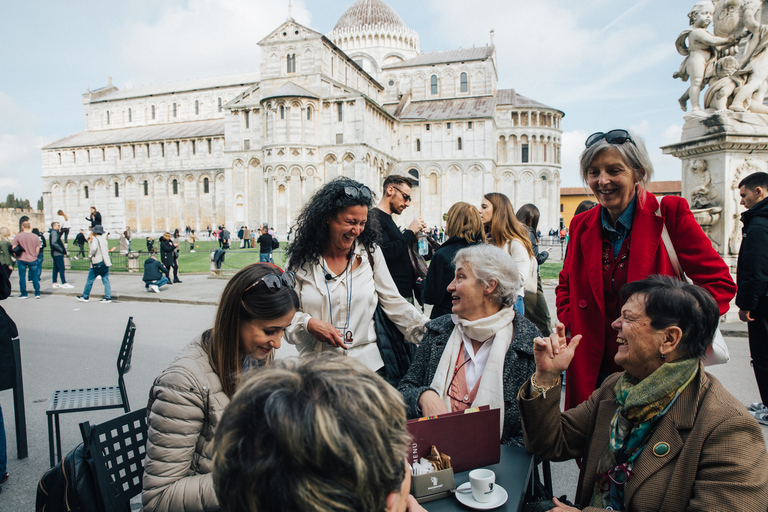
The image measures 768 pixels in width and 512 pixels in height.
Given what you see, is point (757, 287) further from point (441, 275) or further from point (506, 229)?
point (441, 275)

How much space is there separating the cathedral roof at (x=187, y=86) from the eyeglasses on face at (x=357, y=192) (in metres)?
52.5

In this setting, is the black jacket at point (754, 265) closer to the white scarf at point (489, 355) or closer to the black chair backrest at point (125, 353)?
the white scarf at point (489, 355)

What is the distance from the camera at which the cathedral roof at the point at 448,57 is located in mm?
46375

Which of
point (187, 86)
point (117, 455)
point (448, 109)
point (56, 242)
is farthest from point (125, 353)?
point (187, 86)

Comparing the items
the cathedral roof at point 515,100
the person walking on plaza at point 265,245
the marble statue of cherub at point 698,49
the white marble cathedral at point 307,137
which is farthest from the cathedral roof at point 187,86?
the marble statue of cherub at point 698,49

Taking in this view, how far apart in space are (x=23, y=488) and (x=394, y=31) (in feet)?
178

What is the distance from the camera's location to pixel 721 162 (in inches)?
246

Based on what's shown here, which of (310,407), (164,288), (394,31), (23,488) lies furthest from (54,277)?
(394,31)

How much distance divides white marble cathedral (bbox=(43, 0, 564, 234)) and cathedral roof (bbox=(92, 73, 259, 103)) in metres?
0.24

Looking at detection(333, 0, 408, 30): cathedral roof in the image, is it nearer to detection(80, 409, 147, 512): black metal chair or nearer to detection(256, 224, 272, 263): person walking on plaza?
detection(256, 224, 272, 263): person walking on plaza

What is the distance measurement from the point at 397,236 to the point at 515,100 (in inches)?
1865

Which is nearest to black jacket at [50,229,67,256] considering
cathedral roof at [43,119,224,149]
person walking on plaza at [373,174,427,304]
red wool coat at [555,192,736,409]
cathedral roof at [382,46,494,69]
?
person walking on plaza at [373,174,427,304]

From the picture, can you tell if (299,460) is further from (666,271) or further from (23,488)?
(23,488)

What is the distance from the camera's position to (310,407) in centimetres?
82
